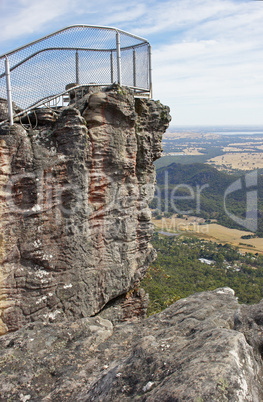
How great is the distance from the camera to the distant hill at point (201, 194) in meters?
93.1

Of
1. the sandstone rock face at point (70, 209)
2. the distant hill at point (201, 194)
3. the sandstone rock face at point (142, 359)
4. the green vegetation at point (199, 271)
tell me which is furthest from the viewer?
the distant hill at point (201, 194)

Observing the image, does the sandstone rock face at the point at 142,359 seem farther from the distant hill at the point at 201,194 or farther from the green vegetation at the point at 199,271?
the distant hill at the point at 201,194

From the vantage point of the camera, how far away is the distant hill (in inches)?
3664

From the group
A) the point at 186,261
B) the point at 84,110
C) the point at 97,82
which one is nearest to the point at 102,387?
the point at 84,110

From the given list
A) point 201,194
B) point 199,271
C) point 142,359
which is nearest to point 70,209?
point 142,359

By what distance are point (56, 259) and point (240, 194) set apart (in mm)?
96277

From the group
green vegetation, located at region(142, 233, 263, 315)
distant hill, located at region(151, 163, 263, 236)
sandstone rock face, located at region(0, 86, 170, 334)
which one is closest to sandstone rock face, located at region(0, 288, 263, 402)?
sandstone rock face, located at region(0, 86, 170, 334)

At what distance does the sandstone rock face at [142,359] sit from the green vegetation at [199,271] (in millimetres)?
11499

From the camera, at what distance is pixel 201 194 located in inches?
4333

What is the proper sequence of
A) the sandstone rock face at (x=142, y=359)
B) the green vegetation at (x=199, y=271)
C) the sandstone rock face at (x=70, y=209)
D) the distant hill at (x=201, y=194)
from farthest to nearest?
the distant hill at (x=201, y=194) < the green vegetation at (x=199, y=271) < the sandstone rock face at (x=70, y=209) < the sandstone rock face at (x=142, y=359)

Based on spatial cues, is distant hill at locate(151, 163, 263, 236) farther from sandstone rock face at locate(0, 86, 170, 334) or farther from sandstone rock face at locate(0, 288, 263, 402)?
sandstone rock face at locate(0, 288, 263, 402)

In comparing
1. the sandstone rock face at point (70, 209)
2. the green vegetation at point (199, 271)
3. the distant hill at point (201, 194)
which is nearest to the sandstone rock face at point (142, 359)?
the sandstone rock face at point (70, 209)

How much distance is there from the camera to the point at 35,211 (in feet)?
28.9

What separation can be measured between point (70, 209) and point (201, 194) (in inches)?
4089
